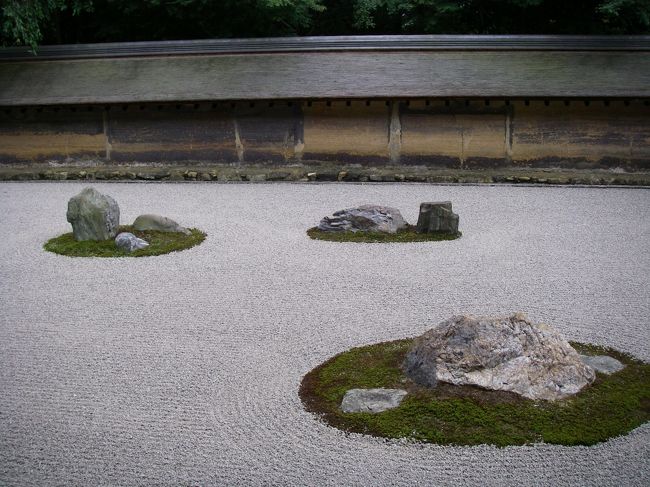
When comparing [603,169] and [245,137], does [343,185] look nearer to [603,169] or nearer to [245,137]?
[245,137]

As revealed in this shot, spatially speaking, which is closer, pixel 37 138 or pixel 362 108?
pixel 362 108

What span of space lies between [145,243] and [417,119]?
733cm

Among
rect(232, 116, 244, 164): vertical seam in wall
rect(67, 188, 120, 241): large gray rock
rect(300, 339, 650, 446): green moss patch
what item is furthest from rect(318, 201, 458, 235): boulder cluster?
rect(232, 116, 244, 164): vertical seam in wall

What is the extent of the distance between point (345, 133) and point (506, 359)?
1065 cm

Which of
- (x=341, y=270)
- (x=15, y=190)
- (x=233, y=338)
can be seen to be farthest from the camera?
(x=15, y=190)

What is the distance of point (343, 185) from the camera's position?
13938 millimetres

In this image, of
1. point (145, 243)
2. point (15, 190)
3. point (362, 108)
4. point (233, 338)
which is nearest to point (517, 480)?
point (233, 338)

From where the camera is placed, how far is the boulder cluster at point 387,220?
30.5ft

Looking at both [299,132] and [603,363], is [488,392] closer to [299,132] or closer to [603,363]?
[603,363]

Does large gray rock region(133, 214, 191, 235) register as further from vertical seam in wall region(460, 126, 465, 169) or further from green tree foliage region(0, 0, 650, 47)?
green tree foliage region(0, 0, 650, 47)

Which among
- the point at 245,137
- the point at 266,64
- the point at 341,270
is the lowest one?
the point at 341,270

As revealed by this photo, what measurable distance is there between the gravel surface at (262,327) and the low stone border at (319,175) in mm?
2020

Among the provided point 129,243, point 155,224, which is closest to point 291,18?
point 155,224

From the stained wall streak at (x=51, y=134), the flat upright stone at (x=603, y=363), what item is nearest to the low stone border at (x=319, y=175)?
the stained wall streak at (x=51, y=134)
